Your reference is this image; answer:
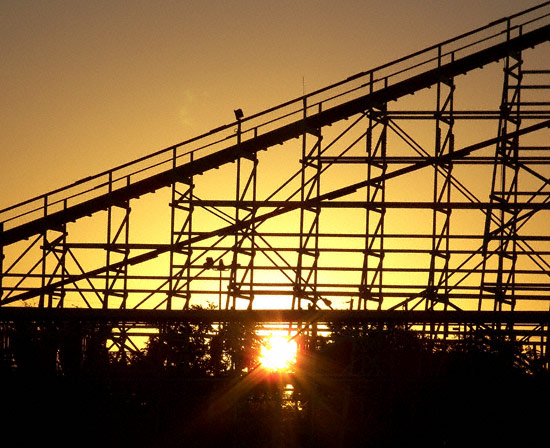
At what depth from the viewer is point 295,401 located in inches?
679

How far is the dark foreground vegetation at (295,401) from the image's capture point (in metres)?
16.9

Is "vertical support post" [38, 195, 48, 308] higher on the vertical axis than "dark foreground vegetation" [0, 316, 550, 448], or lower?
higher

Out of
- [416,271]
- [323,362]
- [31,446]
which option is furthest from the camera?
[416,271]

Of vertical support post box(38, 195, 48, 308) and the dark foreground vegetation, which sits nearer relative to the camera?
the dark foreground vegetation

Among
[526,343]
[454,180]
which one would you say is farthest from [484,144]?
[526,343]

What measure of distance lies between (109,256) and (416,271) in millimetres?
6491

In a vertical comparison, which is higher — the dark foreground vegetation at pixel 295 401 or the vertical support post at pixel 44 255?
the vertical support post at pixel 44 255

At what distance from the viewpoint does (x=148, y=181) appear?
26.4 metres

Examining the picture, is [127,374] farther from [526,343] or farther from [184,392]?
[526,343]

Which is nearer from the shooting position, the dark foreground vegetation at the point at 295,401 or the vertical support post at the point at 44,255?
the dark foreground vegetation at the point at 295,401

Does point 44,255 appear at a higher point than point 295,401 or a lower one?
higher

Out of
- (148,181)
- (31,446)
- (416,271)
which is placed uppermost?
(148,181)

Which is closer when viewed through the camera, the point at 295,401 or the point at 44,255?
the point at 295,401

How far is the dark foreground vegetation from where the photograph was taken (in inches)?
666
